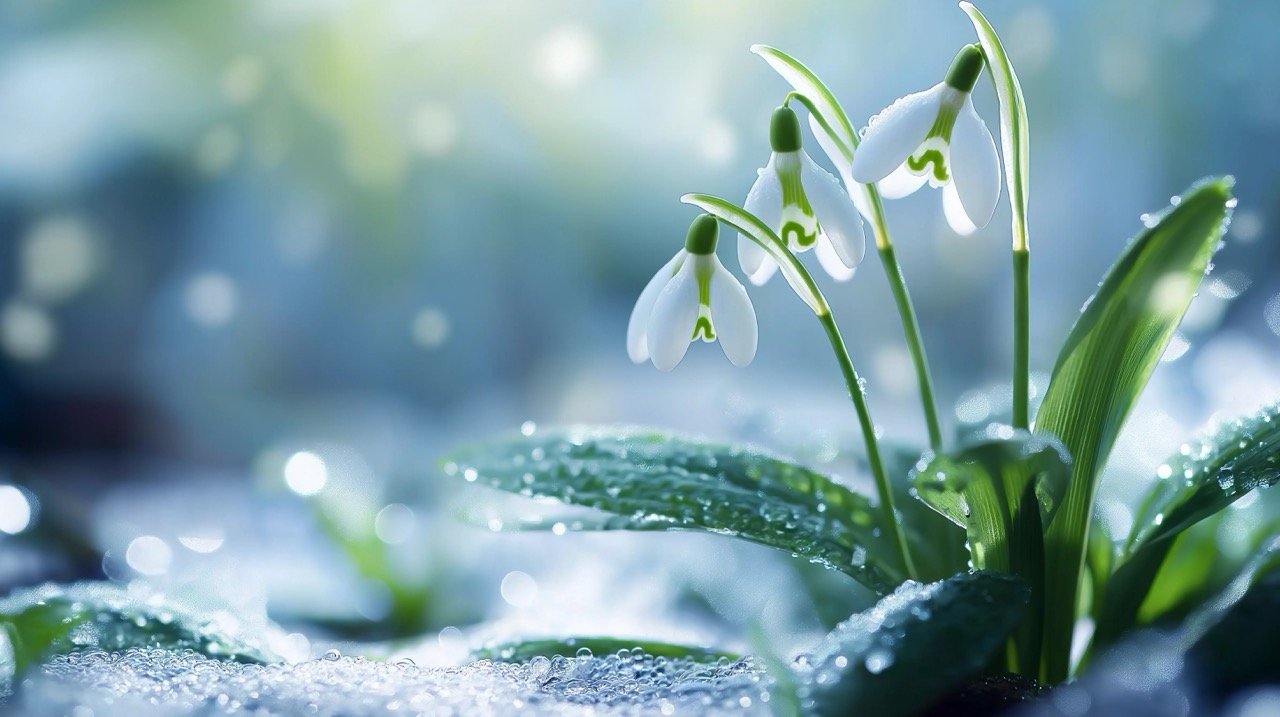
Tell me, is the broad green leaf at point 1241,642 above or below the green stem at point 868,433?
below

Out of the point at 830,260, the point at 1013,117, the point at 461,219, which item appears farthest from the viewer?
the point at 461,219

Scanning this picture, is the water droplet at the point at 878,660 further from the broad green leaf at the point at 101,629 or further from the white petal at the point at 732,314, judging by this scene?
the broad green leaf at the point at 101,629

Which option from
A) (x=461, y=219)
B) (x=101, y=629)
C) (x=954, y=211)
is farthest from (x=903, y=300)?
(x=461, y=219)

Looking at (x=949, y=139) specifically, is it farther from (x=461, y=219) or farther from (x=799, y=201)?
(x=461, y=219)

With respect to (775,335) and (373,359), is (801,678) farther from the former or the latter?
(373,359)

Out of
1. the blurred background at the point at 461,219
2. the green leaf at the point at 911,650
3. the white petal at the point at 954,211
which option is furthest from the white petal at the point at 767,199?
the blurred background at the point at 461,219

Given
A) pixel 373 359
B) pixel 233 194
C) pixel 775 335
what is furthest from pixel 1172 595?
pixel 233 194
